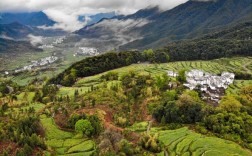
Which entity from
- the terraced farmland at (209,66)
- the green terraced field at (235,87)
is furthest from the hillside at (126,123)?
the terraced farmland at (209,66)

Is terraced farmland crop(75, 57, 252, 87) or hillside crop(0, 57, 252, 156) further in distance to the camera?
terraced farmland crop(75, 57, 252, 87)

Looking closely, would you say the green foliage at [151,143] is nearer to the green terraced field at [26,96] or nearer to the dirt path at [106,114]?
the dirt path at [106,114]

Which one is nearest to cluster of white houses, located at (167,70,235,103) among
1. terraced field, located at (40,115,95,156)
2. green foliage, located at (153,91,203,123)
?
green foliage, located at (153,91,203,123)

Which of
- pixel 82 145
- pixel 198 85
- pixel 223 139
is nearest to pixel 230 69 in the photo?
pixel 198 85

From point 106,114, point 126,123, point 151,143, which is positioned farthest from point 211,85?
point 151,143

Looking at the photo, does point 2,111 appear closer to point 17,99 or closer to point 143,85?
point 17,99

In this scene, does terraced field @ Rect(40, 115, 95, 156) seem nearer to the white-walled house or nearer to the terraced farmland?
the white-walled house
